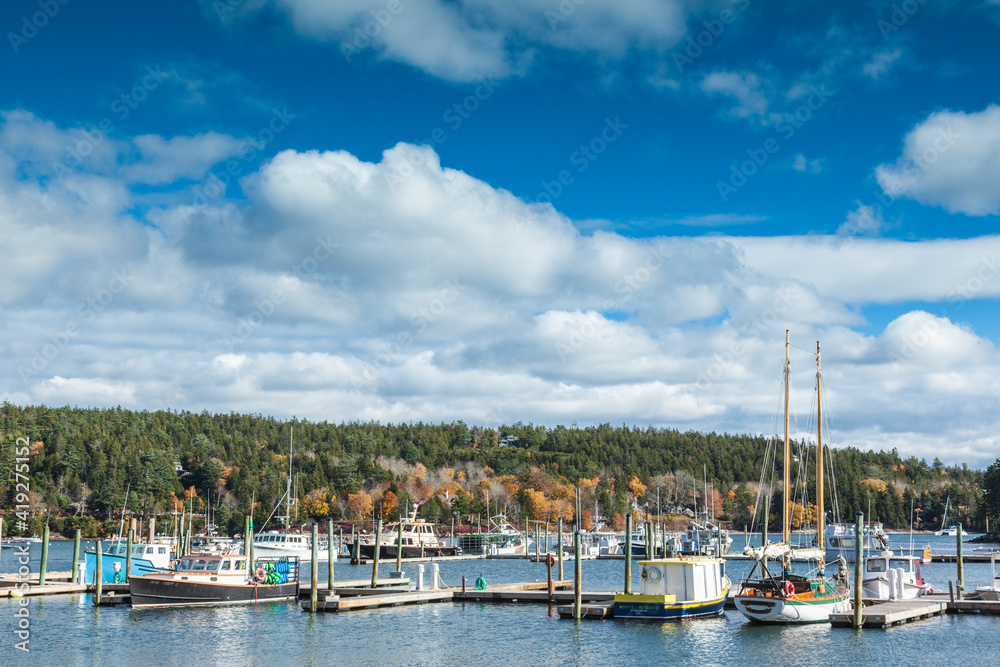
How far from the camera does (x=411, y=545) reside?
122750 millimetres

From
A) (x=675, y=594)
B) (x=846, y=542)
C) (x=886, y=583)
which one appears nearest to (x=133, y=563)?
(x=675, y=594)

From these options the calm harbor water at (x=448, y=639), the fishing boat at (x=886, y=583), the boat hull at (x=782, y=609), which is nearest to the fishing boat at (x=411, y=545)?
the calm harbor water at (x=448, y=639)

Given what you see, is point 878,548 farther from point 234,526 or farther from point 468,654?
point 234,526

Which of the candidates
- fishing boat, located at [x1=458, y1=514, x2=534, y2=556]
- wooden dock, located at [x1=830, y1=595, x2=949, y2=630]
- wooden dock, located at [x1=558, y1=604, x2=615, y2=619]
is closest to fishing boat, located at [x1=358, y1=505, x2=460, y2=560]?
fishing boat, located at [x1=458, y1=514, x2=534, y2=556]

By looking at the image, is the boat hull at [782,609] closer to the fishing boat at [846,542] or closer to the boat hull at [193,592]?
the boat hull at [193,592]

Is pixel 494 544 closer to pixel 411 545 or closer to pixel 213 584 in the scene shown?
pixel 411 545

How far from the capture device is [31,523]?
183m

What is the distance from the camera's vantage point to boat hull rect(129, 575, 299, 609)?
56.4 meters

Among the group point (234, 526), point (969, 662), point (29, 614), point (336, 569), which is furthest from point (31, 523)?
point (969, 662)

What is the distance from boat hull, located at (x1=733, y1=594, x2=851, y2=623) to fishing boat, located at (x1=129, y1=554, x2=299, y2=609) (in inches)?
1163

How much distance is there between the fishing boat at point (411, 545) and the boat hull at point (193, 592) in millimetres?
56568

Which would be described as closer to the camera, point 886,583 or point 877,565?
point 886,583

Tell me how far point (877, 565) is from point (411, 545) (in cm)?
7478

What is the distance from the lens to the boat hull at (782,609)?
4794 centimetres
